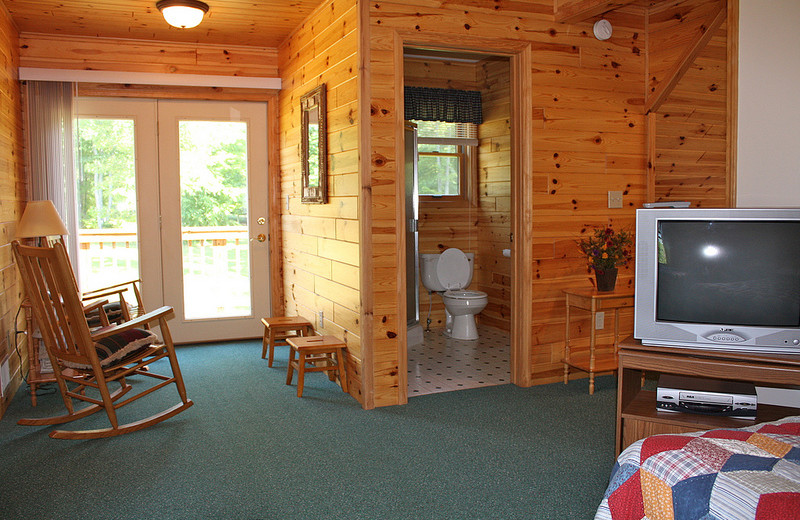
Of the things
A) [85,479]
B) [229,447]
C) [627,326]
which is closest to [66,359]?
[85,479]

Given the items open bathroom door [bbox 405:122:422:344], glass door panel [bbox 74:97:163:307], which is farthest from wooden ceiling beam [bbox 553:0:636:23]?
glass door panel [bbox 74:97:163:307]

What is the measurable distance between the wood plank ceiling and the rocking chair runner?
1.87 m

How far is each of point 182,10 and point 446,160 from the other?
2820 millimetres

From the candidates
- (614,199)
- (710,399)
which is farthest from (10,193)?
(710,399)

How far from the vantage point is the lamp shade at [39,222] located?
12.9ft

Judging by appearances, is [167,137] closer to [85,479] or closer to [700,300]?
[85,479]

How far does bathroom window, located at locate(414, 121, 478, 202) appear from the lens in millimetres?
5891

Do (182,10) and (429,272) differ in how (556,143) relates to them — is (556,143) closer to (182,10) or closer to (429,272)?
(429,272)

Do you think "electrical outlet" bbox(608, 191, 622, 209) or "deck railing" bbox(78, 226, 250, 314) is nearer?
"electrical outlet" bbox(608, 191, 622, 209)

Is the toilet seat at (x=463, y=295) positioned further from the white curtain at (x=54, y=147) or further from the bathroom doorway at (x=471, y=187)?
the white curtain at (x=54, y=147)

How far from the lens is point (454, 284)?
19.0ft

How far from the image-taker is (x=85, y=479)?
2.75 m

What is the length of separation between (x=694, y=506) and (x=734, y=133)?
2095mm

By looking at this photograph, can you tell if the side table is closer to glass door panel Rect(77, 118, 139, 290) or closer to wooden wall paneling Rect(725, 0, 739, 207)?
wooden wall paneling Rect(725, 0, 739, 207)
